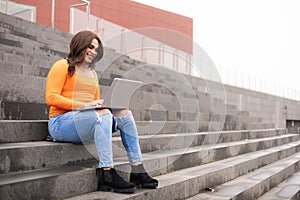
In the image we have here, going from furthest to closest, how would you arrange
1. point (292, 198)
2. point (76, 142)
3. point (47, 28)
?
point (47, 28) < point (292, 198) < point (76, 142)

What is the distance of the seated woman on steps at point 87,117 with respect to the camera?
2365 mm

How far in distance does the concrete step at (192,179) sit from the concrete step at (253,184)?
0.24ft

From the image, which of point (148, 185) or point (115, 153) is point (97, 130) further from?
point (115, 153)

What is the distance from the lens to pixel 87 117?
2.37 meters

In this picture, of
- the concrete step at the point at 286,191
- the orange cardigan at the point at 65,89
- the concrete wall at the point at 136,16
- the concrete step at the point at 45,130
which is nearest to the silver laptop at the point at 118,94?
the orange cardigan at the point at 65,89

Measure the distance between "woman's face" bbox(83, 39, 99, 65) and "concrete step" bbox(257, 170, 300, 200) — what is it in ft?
8.03

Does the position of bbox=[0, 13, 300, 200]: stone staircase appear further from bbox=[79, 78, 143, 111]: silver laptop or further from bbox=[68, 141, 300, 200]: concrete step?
bbox=[79, 78, 143, 111]: silver laptop

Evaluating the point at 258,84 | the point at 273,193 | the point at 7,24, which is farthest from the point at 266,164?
the point at 258,84

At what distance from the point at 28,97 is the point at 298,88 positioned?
90.2 ft

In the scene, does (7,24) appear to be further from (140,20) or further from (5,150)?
(140,20)

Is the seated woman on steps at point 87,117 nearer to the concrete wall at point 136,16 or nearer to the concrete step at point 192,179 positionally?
the concrete step at point 192,179

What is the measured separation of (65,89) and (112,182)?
2.63 feet

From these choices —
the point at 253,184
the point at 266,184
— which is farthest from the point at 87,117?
the point at 266,184

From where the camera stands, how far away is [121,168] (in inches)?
103
